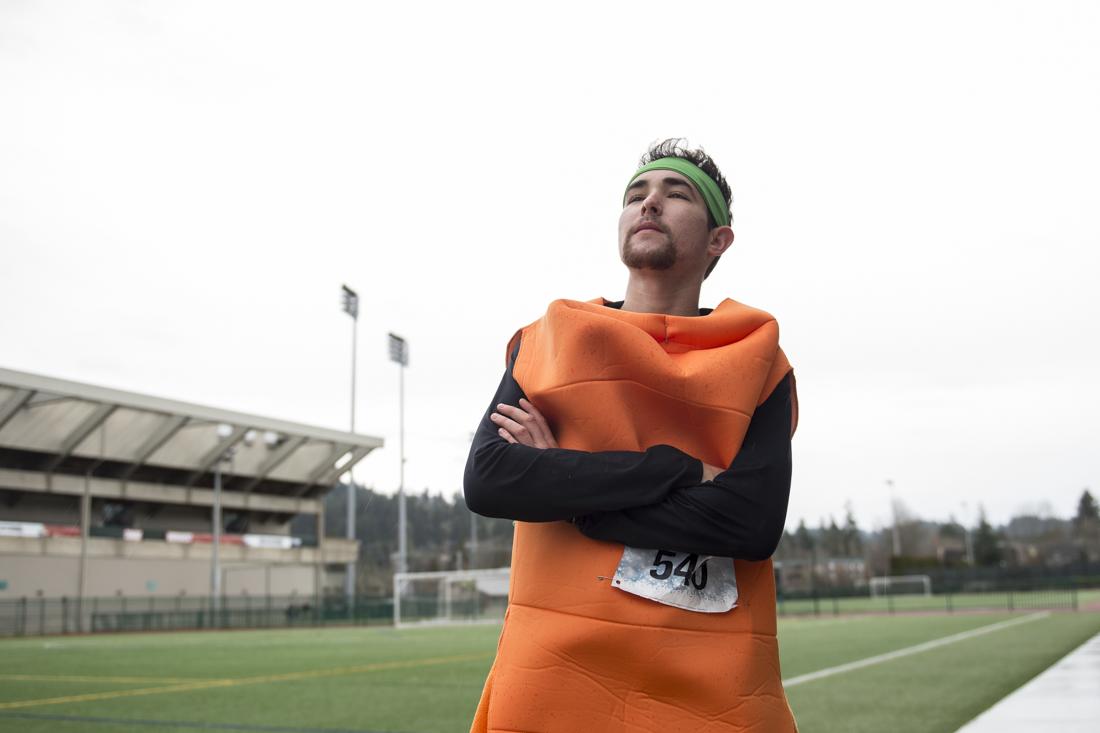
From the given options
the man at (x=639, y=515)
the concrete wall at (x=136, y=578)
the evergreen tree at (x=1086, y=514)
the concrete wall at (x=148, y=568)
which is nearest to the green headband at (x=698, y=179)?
the man at (x=639, y=515)

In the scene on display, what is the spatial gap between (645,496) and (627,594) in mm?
173

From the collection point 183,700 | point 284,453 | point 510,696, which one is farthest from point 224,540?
point 510,696

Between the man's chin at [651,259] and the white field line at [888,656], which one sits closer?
the man's chin at [651,259]

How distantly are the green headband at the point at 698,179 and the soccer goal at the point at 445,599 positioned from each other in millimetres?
38869

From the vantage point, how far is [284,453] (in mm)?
50438

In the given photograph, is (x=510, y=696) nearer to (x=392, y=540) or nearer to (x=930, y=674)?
(x=930, y=674)

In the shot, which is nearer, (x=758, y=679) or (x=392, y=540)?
(x=758, y=679)

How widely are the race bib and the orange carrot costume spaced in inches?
0.7

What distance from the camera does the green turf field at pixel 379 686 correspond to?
713cm

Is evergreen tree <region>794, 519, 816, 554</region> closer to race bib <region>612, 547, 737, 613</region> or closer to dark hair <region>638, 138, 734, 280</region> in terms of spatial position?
dark hair <region>638, 138, 734, 280</region>

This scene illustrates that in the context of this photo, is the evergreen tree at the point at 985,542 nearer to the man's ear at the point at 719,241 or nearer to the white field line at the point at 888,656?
the white field line at the point at 888,656

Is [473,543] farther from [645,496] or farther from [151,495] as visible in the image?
[645,496]

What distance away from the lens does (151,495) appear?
4625 cm

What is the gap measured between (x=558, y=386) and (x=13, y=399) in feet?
131
